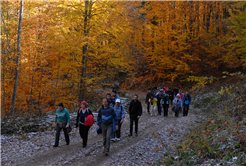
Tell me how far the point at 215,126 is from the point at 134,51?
739 inches

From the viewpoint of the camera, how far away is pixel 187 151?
666 centimetres

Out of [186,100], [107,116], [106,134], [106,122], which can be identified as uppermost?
[186,100]

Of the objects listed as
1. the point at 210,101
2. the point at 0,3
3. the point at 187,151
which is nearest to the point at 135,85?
the point at 210,101

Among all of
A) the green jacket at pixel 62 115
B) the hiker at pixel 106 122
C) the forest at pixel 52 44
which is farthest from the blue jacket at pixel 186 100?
the green jacket at pixel 62 115

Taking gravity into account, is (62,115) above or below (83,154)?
above

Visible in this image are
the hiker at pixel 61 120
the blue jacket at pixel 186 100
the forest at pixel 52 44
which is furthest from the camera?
the blue jacket at pixel 186 100

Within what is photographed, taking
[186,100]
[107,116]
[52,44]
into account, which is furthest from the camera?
[186,100]

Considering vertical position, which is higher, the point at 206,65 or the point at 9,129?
the point at 206,65

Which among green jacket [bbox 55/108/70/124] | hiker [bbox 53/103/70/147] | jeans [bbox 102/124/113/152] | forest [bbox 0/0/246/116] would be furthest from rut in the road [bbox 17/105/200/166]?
forest [bbox 0/0/246/116]

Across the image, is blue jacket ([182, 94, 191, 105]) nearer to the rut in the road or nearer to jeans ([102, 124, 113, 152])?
the rut in the road

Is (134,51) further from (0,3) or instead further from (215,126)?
(215,126)

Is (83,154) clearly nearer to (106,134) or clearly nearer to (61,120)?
(106,134)

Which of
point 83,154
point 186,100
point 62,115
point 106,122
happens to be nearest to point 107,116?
point 106,122

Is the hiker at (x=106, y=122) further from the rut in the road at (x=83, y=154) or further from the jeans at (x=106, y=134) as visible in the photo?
the rut in the road at (x=83, y=154)
